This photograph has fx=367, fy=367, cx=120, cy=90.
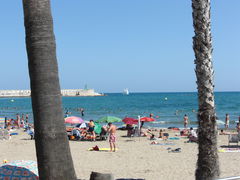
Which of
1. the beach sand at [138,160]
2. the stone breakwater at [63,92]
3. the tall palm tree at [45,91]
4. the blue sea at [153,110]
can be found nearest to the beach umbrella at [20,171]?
the tall palm tree at [45,91]

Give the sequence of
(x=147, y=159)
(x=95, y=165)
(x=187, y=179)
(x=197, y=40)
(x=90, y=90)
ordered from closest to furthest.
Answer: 1. (x=197, y=40)
2. (x=187, y=179)
3. (x=95, y=165)
4. (x=147, y=159)
5. (x=90, y=90)

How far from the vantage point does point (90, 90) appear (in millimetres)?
173000

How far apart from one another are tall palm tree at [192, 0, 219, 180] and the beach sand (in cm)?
323

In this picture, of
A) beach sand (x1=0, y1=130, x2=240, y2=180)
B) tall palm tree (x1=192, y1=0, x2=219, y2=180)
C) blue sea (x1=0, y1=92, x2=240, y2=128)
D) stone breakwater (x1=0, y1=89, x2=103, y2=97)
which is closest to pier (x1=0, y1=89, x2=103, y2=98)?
stone breakwater (x1=0, y1=89, x2=103, y2=97)

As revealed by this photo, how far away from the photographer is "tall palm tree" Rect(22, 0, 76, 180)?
4.38 meters

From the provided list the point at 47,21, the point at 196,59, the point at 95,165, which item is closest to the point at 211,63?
the point at 196,59

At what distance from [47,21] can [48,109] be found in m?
1.07

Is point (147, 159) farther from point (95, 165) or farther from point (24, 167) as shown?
point (24, 167)

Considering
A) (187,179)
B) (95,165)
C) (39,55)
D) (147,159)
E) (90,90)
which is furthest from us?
(90,90)

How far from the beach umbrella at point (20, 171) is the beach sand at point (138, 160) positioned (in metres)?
3.02

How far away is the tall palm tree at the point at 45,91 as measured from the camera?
4383 mm

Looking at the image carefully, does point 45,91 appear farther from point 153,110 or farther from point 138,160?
point 153,110

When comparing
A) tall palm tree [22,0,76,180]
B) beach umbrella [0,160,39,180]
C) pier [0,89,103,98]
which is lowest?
beach umbrella [0,160,39,180]

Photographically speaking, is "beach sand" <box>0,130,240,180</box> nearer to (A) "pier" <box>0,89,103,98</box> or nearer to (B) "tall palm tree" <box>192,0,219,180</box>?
(B) "tall palm tree" <box>192,0,219,180</box>
